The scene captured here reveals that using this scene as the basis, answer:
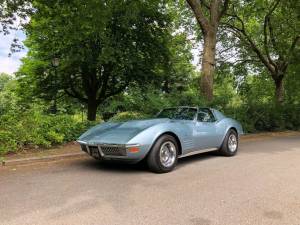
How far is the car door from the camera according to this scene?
7.53 meters

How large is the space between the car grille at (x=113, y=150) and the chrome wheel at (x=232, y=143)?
11.7ft

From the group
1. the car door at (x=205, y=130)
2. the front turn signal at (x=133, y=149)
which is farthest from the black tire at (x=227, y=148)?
the front turn signal at (x=133, y=149)

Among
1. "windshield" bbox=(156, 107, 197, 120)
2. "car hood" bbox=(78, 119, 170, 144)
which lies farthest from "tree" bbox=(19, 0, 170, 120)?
"car hood" bbox=(78, 119, 170, 144)

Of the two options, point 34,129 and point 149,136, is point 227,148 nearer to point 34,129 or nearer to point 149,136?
point 149,136

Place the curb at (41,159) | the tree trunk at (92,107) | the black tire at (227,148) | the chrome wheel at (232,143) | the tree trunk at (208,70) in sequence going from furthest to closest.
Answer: the tree trunk at (92,107) → the tree trunk at (208,70) → the chrome wheel at (232,143) → the black tire at (227,148) → the curb at (41,159)

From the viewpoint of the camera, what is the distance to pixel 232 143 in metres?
8.80

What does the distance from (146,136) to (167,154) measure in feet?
2.35

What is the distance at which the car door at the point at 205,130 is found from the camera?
7.53 metres

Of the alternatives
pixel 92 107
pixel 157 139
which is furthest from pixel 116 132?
A: pixel 92 107

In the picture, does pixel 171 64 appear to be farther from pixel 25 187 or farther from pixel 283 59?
pixel 25 187

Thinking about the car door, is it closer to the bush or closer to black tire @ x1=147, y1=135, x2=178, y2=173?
black tire @ x1=147, y1=135, x2=178, y2=173

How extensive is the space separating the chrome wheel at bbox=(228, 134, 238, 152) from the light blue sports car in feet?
1.80

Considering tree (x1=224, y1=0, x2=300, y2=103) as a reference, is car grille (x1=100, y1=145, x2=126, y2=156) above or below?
below

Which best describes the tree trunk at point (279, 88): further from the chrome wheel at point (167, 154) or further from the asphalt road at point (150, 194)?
the chrome wheel at point (167, 154)
